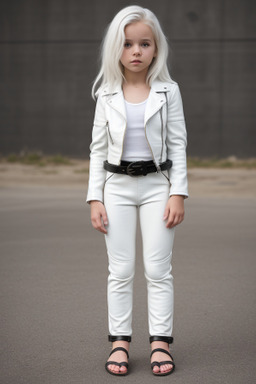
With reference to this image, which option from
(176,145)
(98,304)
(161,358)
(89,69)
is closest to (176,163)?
(176,145)

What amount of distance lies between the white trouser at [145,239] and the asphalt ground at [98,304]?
1.02 feet

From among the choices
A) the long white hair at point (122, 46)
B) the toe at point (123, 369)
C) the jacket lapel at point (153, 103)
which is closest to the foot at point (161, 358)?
the toe at point (123, 369)

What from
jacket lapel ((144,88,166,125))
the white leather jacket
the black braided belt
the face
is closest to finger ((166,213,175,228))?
the white leather jacket

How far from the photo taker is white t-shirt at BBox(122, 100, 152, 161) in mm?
2865

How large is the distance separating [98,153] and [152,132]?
304 mm

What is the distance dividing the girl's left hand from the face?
61cm

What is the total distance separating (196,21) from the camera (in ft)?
46.9

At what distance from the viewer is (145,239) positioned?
295cm

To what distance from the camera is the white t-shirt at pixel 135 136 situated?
9.40 ft

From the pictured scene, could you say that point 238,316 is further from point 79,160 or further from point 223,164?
point 79,160

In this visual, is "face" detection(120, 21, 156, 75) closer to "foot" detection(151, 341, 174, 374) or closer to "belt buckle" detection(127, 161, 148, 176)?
"belt buckle" detection(127, 161, 148, 176)

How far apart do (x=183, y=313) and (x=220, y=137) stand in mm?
10952

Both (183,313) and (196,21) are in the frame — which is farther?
(196,21)

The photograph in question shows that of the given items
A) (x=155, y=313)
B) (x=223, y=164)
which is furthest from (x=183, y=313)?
(x=223, y=164)
